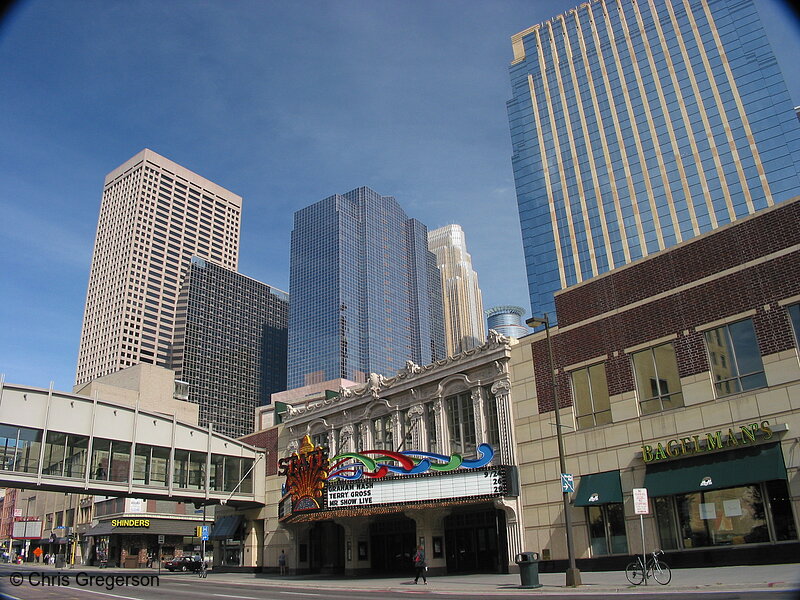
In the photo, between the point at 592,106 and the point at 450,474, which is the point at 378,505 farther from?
the point at 592,106

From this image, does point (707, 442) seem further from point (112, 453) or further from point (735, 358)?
point (112, 453)

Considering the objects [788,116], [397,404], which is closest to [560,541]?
[397,404]

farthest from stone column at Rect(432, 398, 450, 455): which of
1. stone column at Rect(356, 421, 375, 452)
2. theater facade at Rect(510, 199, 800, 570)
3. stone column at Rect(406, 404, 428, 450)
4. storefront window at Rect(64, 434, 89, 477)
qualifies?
storefront window at Rect(64, 434, 89, 477)

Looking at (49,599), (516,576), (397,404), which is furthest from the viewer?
(397,404)

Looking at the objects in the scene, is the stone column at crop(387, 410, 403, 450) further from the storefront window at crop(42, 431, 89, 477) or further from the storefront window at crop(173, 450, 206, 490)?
the storefront window at crop(42, 431, 89, 477)

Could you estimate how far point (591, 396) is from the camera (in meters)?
31.1

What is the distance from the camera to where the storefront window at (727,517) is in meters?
23.3

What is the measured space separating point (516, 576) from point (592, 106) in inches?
5459

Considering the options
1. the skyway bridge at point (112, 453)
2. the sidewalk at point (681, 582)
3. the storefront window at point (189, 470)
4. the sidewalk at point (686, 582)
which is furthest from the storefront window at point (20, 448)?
the sidewalk at point (686, 582)

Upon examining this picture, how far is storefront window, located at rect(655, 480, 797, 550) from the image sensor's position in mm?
23328

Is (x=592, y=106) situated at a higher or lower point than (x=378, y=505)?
higher

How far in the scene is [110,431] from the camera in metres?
43.2

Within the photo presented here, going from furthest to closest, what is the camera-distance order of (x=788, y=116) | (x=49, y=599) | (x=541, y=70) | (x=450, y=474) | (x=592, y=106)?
(x=541, y=70)
(x=592, y=106)
(x=788, y=116)
(x=450, y=474)
(x=49, y=599)

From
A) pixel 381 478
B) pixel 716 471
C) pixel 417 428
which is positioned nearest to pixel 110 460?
pixel 381 478
